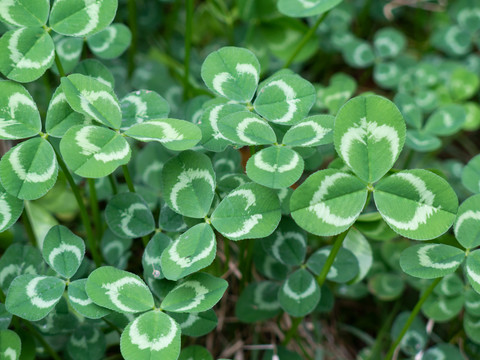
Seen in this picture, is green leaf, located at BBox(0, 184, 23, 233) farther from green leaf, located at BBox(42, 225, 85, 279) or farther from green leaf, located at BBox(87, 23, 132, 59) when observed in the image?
green leaf, located at BBox(87, 23, 132, 59)

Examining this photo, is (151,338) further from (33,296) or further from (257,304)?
(257,304)

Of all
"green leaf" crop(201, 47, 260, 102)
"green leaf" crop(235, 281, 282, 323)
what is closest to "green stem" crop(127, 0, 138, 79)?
"green leaf" crop(201, 47, 260, 102)

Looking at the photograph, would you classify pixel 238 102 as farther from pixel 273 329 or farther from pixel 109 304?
pixel 273 329

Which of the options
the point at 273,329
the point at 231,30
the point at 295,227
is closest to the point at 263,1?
the point at 231,30

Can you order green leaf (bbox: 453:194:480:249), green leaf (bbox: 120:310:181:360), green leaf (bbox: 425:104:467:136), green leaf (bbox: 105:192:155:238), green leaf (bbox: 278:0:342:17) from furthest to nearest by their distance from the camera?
1. green leaf (bbox: 425:104:467:136)
2. green leaf (bbox: 278:0:342:17)
3. green leaf (bbox: 105:192:155:238)
4. green leaf (bbox: 453:194:480:249)
5. green leaf (bbox: 120:310:181:360)

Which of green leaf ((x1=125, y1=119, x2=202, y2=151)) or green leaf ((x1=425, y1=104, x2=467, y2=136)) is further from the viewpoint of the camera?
green leaf ((x1=425, y1=104, x2=467, y2=136))

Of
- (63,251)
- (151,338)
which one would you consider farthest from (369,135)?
(63,251)
